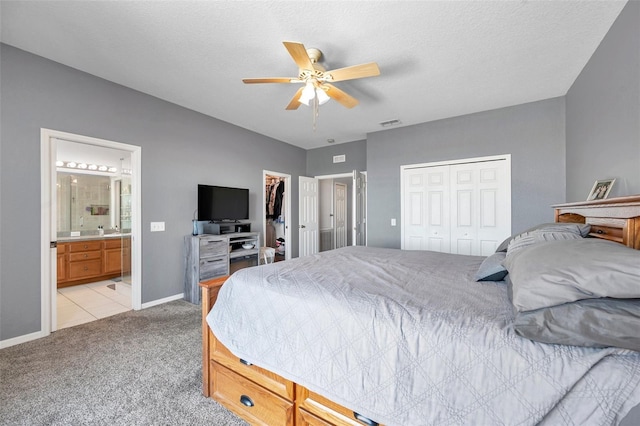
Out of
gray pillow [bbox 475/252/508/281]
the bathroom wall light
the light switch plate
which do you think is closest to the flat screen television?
the light switch plate

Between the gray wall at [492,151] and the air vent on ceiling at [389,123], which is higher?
the air vent on ceiling at [389,123]

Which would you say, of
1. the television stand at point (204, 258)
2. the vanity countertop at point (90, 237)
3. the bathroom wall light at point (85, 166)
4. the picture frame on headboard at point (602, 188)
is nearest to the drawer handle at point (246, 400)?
the television stand at point (204, 258)

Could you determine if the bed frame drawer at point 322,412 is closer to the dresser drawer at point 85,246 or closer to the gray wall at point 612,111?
the gray wall at point 612,111

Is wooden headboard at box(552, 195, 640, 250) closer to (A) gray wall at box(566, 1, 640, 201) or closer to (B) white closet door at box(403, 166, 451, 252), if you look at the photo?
(A) gray wall at box(566, 1, 640, 201)

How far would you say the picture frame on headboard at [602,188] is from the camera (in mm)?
1961

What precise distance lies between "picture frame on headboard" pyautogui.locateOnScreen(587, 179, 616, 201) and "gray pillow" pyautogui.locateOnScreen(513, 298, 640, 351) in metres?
1.83

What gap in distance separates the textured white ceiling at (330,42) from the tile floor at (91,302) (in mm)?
2703

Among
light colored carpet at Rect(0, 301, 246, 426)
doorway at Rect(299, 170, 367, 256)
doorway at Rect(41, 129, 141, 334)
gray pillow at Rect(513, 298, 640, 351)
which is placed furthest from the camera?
doorway at Rect(299, 170, 367, 256)

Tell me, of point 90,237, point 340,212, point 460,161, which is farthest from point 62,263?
point 460,161

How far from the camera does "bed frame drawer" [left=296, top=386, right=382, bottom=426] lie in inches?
43.0

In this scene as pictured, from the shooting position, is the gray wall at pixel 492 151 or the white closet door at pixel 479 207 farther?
the white closet door at pixel 479 207

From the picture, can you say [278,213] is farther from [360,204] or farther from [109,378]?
[109,378]

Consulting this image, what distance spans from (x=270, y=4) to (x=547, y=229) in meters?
2.33

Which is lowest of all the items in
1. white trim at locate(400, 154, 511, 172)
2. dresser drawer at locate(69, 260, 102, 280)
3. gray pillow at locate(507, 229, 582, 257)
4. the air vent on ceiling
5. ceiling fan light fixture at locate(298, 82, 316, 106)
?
dresser drawer at locate(69, 260, 102, 280)
